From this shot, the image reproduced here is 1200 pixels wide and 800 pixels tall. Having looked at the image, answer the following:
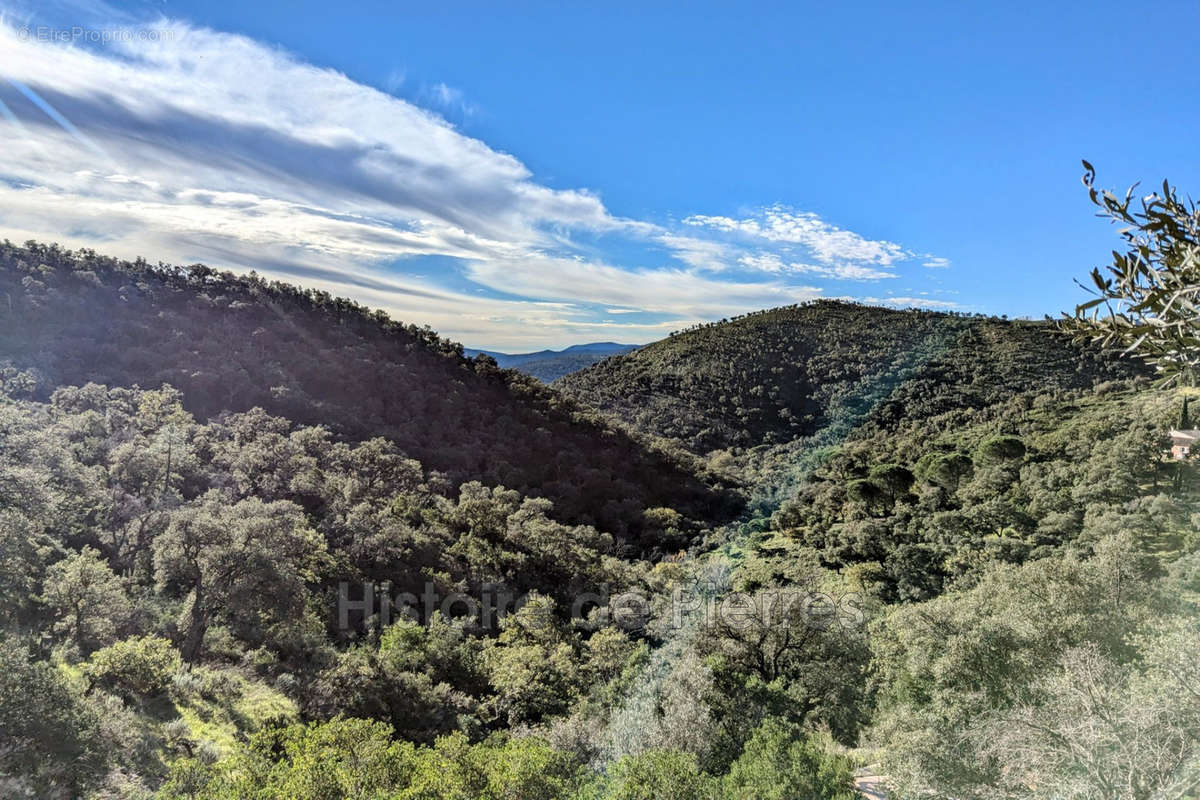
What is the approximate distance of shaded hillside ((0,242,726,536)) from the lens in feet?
134

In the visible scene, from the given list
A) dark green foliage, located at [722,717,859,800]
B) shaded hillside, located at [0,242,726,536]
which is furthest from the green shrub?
shaded hillside, located at [0,242,726,536]

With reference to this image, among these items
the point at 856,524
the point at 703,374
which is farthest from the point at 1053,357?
the point at 856,524

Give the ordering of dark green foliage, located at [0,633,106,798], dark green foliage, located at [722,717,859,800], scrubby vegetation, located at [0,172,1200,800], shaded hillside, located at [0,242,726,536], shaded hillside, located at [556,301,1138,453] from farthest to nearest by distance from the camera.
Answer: shaded hillside, located at [556,301,1138,453]
shaded hillside, located at [0,242,726,536]
scrubby vegetation, located at [0,172,1200,800]
dark green foliage, located at [722,717,859,800]
dark green foliage, located at [0,633,106,798]

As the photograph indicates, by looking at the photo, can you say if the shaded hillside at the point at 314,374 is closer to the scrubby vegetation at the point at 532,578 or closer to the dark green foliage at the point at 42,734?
the scrubby vegetation at the point at 532,578

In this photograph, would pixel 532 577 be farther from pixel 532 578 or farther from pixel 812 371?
pixel 812 371

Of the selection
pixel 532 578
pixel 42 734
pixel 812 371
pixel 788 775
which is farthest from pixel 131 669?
pixel 812 371

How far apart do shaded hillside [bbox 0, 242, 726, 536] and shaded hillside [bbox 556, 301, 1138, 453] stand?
624 inches

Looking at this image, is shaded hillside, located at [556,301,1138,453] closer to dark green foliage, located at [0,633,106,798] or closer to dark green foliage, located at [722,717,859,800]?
dark green foliage, located at [722,717,859,800]

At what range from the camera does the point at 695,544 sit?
39906 mm

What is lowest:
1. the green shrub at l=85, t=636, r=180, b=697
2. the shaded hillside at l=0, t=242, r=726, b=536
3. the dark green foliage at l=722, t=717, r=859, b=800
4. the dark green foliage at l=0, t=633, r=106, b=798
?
the green shrub at l=85, t=636, r=180, b=697

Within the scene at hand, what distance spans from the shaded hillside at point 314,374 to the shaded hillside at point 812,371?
52.0ft

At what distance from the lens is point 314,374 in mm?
49094

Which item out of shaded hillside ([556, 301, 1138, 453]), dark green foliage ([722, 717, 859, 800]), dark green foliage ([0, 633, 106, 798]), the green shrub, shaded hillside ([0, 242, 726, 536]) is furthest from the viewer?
shaded hillside ([556, 301, 1138, 453])

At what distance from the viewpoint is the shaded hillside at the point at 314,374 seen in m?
40.9
